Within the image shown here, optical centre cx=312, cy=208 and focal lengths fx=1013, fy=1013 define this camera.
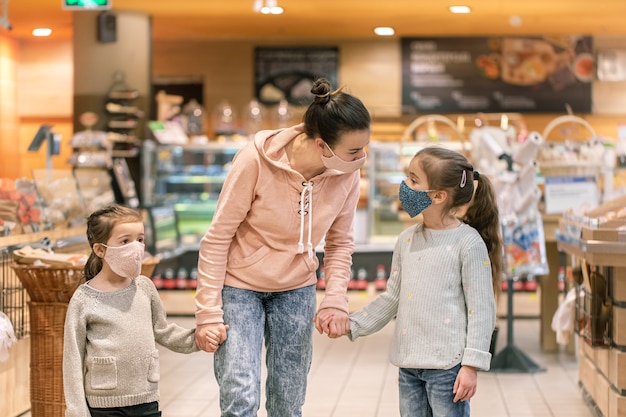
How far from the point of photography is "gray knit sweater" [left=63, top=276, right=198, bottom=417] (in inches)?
125

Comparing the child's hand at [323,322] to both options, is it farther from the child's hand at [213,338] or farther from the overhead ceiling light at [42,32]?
the overhead ceiling light at [42,32]

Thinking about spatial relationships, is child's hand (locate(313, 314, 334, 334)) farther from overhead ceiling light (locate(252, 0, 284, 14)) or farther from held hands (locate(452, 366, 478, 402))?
overhead ceiling light (locate(252, 0, 284, 14))

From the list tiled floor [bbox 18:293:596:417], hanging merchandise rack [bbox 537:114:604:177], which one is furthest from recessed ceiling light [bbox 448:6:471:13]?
→ tiled floor [bbox 18:293:596:417]

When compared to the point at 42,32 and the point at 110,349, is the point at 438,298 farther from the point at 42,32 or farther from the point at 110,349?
the point at 42,32

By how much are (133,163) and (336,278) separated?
7.83 m

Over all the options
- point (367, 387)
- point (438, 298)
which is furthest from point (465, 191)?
point (367, 387)

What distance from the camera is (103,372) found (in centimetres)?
321

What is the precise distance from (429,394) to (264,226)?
2.36 ft

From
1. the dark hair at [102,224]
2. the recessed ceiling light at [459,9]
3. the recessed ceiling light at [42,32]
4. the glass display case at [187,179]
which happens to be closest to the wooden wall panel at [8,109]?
the recessed ceiling light at [42,32]

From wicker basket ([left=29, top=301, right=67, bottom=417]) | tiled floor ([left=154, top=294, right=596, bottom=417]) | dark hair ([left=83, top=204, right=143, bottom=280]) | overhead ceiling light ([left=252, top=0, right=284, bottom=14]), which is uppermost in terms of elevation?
overhead ceiling light ([left=252, top=0, right=284, bottom=14])

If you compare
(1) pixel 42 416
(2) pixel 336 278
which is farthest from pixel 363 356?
(2) pixel 336 278

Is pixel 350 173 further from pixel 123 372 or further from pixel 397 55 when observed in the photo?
pixel 397 55

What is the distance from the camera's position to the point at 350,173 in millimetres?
3262

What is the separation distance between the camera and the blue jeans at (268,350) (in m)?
3.06
